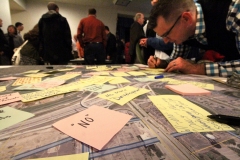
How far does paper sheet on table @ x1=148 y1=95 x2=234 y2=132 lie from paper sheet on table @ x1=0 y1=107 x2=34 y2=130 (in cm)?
26

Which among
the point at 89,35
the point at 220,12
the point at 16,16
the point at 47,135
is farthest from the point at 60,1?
the point at 47,135

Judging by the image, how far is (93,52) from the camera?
2178 mm

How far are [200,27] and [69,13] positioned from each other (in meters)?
5.25

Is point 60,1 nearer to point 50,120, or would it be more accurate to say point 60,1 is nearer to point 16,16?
point 16,16

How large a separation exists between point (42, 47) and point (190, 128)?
1.99 metres

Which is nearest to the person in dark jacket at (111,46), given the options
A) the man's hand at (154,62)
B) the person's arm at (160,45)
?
the person's arm at (160,45)

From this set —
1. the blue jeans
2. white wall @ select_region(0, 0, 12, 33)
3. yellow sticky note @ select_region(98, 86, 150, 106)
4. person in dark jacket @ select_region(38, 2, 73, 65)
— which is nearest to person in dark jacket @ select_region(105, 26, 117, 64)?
the blue jeans

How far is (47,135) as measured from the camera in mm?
226

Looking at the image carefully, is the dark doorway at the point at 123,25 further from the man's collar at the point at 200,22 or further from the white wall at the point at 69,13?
the man's collar at the point at 200,22

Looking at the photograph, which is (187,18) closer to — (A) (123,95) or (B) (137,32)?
(A) (123,95)

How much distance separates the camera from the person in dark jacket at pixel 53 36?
1.84 metres

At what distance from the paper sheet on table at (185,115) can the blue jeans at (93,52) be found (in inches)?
73.6

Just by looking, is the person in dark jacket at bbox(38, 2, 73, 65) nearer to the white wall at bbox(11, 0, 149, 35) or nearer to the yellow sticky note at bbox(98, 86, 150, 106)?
the yellow sticky note at bbox(98, 86, 150, 106)

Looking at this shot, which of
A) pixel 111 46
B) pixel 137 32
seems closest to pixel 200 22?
pixel 137 32
